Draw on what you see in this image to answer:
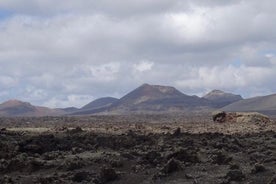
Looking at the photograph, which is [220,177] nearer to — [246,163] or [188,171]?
[188,171]

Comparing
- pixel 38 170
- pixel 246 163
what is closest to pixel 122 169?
pixel 38 170

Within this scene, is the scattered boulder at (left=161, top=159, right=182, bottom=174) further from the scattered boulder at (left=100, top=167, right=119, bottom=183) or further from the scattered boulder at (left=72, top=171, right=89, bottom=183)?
the scattered boulder at (left=72, top=171, right=89, bottom=183)

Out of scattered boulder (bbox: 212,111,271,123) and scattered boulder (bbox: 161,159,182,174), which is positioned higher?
scattered boulder (bbox: 212,111,271,123)

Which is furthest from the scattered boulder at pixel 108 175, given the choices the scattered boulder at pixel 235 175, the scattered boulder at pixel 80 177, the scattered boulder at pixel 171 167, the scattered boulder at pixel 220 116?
the scattered boulder at pixel 220 116

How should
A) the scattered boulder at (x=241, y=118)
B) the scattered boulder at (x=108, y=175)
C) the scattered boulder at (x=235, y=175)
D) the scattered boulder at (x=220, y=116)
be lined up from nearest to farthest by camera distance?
1. the scattered boulder at (x=235, y=175)
2. the scattered boulder at (x=108, y=175)
3. the scattered boulder at (x=241, y=118)
4. the scattered boulder at (x=220, y=116)

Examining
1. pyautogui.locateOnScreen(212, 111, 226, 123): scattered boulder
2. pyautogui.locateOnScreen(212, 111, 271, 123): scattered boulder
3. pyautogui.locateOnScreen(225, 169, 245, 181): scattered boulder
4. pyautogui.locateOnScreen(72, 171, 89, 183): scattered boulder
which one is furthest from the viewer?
pyautogui.locateOnScreen(212, 111, 226, 123): scattered boulder

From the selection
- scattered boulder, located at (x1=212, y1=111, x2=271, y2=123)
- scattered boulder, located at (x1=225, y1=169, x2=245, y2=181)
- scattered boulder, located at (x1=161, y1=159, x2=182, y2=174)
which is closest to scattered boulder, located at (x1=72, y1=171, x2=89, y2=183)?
scattered boulder, located at (x1=161, y1=159, x2=182, y2=174)

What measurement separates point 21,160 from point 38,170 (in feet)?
4.97

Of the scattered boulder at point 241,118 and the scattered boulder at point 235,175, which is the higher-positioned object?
the scattered boulder at point 241,118

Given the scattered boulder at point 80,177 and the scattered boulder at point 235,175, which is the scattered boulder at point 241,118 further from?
the scattered boulder at point 235,175

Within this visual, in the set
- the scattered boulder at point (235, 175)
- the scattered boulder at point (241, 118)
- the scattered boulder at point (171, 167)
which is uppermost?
the scattered boulder at point (241, 118)

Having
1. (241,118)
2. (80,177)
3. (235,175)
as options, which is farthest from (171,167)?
(241,118)

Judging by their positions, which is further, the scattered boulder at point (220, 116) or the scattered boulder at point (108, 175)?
the scattered boulder at point (220, 116)

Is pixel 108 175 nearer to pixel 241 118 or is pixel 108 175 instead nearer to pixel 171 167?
pixel 171 167
